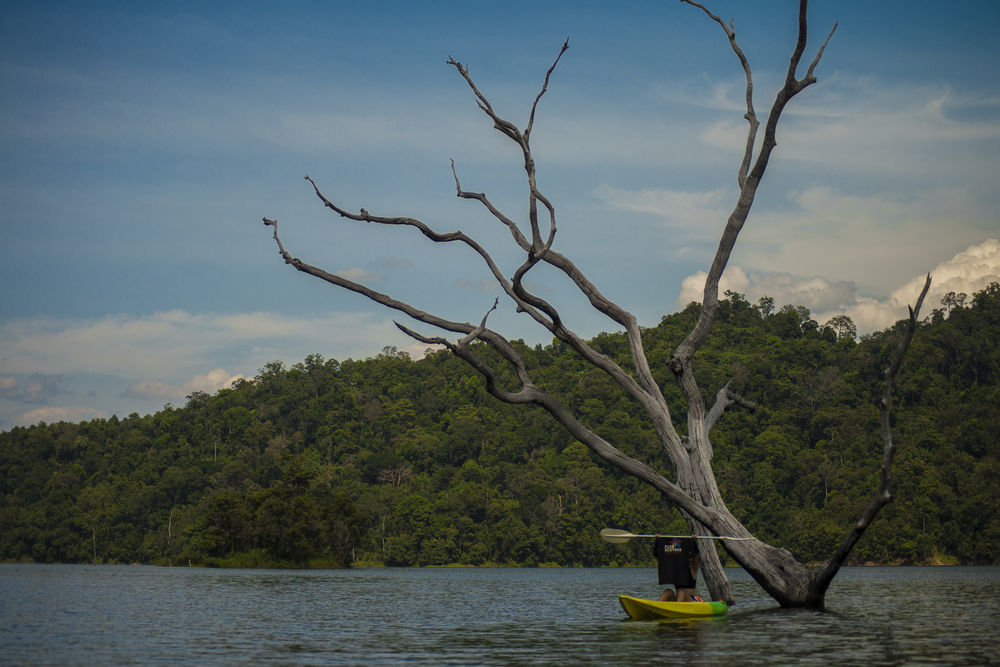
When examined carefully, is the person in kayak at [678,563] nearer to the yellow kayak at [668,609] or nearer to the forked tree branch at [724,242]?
the yellow kayak at [668,609]

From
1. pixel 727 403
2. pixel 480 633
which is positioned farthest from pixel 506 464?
pixel 480 633

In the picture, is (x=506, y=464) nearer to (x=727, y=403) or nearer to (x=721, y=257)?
(x=727, y=403)

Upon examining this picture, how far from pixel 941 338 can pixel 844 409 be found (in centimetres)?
1225

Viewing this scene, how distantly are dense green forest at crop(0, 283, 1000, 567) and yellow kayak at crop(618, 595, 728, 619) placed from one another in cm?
6036

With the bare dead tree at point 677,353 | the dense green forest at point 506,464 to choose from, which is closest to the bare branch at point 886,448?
the bare dead tree at point 677,353

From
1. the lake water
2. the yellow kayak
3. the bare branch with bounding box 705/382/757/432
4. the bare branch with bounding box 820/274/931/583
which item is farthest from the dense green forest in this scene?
the bare branch with bounding box 820/274/931/583

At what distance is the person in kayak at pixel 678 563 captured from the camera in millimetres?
20391

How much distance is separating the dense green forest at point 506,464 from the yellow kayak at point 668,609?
6036cm

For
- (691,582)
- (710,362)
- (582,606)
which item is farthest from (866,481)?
(691,582)

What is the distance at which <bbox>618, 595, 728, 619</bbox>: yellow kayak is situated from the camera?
20.3 meters

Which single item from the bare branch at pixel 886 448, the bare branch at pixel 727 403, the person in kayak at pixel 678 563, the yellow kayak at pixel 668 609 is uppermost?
the bare branch at pixel 727 403

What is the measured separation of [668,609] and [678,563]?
0.92 metres

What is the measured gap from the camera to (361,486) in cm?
10906

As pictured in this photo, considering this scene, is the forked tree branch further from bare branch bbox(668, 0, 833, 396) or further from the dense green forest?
the dense green forest
